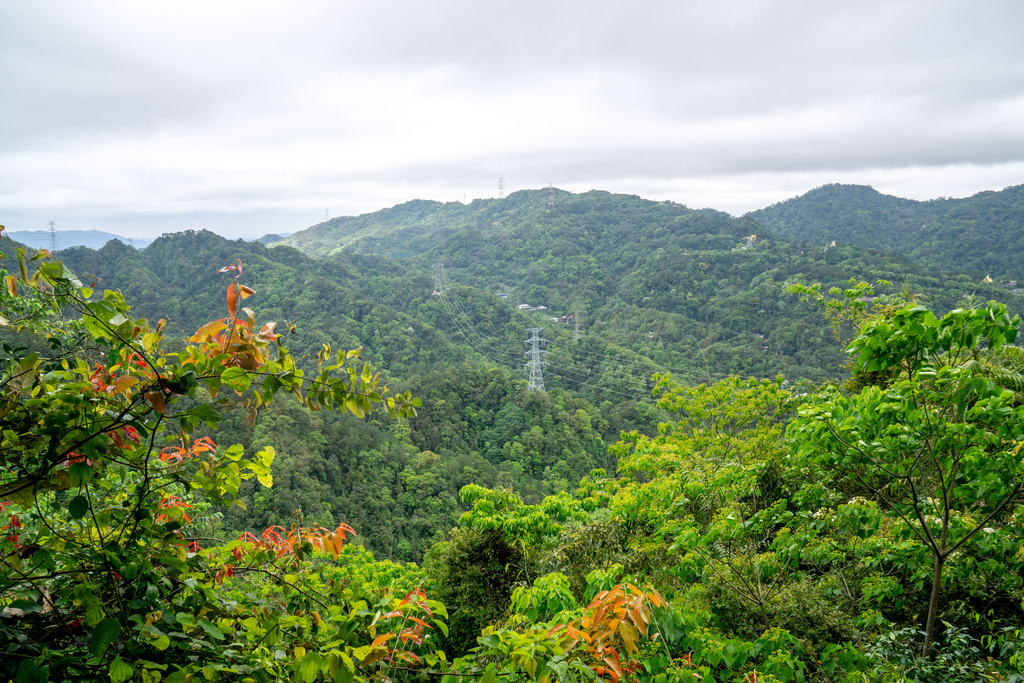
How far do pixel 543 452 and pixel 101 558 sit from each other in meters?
29.6

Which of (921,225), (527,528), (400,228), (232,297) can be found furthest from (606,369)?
(400,228)

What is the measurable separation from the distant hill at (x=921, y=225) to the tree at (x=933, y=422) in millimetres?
62107

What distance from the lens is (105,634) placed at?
3.33 ft

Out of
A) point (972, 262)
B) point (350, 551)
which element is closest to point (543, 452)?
point (350, 551)

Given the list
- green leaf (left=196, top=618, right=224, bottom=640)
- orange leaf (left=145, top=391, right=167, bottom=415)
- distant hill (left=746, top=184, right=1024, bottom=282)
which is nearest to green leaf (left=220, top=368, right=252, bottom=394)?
orange leaf (left=145, top=391, right=167, bottom=415)

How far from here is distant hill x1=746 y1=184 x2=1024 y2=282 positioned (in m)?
58.8

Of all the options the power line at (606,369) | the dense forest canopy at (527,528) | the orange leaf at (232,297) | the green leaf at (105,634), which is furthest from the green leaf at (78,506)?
the power line at (606,369)

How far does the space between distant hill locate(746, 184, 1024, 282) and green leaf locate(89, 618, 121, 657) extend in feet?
214

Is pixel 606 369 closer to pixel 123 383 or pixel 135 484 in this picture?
pixel 135 484

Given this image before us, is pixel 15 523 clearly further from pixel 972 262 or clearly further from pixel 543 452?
pixel 972 262

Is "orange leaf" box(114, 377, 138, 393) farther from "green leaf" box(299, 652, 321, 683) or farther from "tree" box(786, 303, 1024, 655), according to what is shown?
"tree" box(786, 303, 1024, 655)

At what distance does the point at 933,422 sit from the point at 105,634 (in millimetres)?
3136

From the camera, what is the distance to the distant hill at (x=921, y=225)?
2314 inches

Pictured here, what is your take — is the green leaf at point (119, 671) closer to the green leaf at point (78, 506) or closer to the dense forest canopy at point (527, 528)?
the dense forest canopy at point (527, 528)
